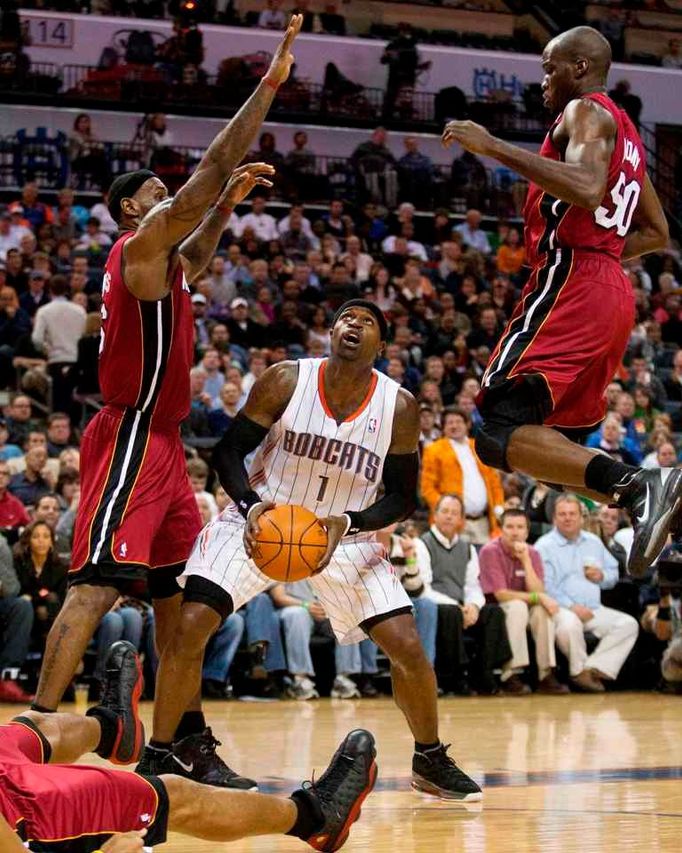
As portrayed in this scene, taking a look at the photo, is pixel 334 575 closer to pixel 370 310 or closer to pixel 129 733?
pixel 370 310

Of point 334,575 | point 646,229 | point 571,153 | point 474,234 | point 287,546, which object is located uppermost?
point 474,234

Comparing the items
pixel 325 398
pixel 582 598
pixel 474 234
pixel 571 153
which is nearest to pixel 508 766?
pixel 325 398

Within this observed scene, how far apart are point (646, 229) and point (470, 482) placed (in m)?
6.45

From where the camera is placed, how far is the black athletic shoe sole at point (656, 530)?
16.7ft

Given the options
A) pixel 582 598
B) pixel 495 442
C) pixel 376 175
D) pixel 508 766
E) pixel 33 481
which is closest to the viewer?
pixel 495 442

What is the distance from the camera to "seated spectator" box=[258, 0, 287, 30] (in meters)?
23.4

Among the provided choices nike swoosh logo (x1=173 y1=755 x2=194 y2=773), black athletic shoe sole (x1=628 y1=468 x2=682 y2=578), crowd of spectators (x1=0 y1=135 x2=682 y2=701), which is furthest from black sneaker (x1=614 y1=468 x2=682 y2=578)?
crowd of spectators (x1=0 y1=135 x2=682 y2=701)

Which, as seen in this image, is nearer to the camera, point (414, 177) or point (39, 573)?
point (39, 573)

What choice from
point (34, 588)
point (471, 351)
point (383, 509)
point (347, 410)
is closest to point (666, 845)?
point (383, 509)

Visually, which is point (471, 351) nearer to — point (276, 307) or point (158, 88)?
point (276, 307)

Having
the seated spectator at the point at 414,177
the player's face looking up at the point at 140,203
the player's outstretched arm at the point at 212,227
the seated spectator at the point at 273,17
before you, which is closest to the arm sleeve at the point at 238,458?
the player's outstretched arm at the point at 212,227

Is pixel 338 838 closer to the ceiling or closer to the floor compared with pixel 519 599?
closer to the ceiling

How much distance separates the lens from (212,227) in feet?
21.0

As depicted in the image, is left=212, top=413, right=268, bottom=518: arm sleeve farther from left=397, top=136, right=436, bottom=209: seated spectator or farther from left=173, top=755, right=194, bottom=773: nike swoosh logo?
left=397, top=136, right=436, bottom=209: seated spectator
